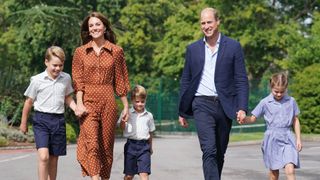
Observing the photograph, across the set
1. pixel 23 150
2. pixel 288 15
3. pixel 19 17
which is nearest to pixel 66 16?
pixel 19 17

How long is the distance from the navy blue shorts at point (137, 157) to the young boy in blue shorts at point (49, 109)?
85 cm

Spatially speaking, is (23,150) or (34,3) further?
(34,3)

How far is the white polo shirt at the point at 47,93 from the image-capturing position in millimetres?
7824

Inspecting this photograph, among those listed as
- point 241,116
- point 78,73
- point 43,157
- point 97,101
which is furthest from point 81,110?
point 241,116

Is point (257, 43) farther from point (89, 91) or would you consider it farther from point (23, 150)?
point (89, 91)

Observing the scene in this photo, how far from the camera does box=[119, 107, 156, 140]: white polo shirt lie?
27.3 feet

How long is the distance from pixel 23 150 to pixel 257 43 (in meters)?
21.2

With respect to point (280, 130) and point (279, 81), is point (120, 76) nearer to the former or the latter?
point (279, 81)

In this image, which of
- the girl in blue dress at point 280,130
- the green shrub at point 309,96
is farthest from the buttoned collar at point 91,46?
the green shrub at point 309,96

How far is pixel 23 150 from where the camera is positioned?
19.1 meters

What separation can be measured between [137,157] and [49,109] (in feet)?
4.05

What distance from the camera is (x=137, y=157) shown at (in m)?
8.34

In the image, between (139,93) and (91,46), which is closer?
(91,46)

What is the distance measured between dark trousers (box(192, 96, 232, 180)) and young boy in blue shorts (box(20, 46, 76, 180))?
→ 1411mm
